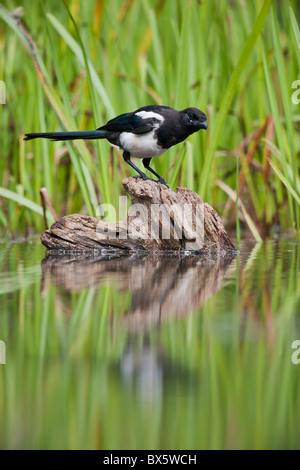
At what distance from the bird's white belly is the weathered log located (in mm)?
232

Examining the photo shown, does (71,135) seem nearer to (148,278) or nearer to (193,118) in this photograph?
(193,118)

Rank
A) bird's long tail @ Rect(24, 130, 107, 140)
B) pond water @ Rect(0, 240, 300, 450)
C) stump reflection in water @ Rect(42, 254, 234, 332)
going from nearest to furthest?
pond water @ Rect(0, 240, 300, 450) < stump reflection in water @ Rect(42, 254, 234, 332) < bird's long tail @ Rect(24, 130, 107, 140)

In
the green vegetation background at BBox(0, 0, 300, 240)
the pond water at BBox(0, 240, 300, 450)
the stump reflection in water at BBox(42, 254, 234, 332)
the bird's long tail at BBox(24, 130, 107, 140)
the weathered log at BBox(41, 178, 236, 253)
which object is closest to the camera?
the pond water at BBox(0, 240, 300, 450)

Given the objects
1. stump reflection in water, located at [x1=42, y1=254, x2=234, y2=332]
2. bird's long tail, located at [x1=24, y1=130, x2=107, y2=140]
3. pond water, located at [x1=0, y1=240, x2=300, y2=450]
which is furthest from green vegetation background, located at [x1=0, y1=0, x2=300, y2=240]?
pond water, located at [x1=0, y1=240, x2=300, y2=450]

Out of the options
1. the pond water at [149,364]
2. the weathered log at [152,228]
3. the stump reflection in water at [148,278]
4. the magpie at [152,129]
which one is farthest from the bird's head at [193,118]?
the pond water at [149,364]

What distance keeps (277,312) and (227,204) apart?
A: 9.96ft

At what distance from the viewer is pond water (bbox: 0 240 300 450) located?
2.99 ft

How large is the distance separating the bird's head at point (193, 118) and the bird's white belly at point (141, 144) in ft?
0.62

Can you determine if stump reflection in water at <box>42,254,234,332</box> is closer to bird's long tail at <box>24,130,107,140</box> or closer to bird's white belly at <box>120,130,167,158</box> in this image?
bird's white belly at <box>120,130,167,158</box>

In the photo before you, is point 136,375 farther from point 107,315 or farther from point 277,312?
point 277,312

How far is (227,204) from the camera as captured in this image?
4.75 metres

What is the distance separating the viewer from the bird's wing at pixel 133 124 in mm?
3506

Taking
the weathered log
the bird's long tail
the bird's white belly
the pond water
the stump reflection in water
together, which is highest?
the bird's long tail

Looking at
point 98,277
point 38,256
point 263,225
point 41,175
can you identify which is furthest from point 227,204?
point 98,277
